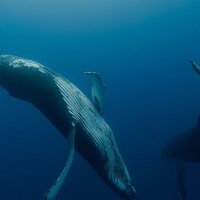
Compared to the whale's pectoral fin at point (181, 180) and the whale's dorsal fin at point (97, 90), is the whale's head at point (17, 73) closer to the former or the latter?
the whale's dorsal fin at point (97, 90)

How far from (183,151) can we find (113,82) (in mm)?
34581

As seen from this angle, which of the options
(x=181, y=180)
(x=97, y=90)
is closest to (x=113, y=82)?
(x=181, y=180)

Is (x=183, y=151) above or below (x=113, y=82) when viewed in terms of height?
above

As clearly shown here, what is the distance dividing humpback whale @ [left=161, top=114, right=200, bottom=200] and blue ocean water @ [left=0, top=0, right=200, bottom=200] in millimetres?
24015

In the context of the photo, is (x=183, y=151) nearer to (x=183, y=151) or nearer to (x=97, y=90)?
(x=183, y=151)

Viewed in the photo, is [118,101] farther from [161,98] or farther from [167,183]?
[167,183]

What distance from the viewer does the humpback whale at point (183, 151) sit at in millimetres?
8250

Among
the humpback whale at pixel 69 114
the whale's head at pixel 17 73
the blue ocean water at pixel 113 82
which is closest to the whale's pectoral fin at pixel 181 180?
the humpback whale at pixel 69 114

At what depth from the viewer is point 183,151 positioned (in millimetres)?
9266

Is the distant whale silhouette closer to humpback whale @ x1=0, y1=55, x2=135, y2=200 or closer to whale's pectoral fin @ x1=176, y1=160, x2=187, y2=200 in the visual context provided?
whale's pectoral fin @ x1=176, y1=160, x2=187, y2=200

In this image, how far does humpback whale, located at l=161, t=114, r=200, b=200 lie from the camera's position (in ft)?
27.1

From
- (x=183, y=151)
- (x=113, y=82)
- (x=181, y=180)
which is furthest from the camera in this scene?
(x=113, y=82)

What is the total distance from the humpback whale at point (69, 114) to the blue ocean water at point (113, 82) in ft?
99.6

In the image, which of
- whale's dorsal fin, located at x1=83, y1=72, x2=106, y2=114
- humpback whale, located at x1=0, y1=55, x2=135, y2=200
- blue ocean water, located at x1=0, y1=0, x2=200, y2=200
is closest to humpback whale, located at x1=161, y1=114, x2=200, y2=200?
whale's dorsal fin, located at x1=83, y1=72, x2=106, y2=114
